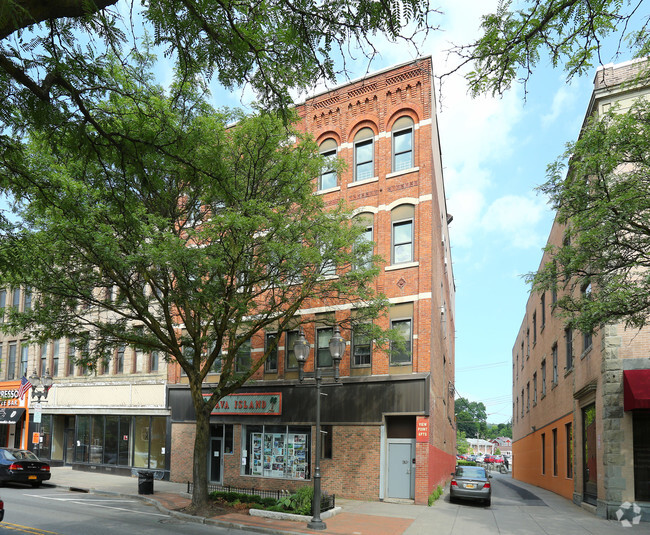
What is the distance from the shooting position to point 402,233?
883 inches

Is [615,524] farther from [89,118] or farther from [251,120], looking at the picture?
[89,118]

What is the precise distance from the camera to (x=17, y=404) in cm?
3625

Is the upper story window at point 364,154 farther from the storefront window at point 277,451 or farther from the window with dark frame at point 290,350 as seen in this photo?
the storefront window at point 277,451

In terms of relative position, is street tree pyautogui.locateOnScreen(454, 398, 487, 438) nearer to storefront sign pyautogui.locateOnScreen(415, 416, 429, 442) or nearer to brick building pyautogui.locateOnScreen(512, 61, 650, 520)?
brick building pyautogui.locateOnScreen(512, 61, 650, 520)

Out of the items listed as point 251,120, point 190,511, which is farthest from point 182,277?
point 190,511

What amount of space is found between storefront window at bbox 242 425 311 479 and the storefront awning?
65.0 feet

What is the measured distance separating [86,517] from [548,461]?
85.7 feet

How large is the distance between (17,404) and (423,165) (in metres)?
30.5

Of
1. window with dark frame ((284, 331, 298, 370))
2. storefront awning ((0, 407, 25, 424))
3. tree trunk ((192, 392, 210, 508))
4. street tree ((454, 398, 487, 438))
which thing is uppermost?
window with dark frame ((284, 331, 298, 370))

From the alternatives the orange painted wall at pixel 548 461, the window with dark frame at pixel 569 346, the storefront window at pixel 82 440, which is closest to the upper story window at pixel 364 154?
the window with dark frame at pixel 569 346

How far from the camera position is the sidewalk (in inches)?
562

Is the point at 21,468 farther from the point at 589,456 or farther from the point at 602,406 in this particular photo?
the point at 589,456

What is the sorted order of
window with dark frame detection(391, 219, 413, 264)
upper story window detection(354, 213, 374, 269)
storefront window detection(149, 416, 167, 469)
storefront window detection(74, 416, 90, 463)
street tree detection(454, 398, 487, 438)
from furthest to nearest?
street tree detection(454, 398, 487, 438) → storefront window detection(74, 416, 90, 463) → storefront window detection(149, 416, 167, 469) → window with dark frame detection(391, 219, 413, 264) → upper story window detection(354, 213, 374, 269)

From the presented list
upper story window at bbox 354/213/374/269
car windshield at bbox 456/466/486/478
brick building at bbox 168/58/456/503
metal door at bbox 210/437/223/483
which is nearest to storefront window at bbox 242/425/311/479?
brick building at bbox 168/58/456/503
